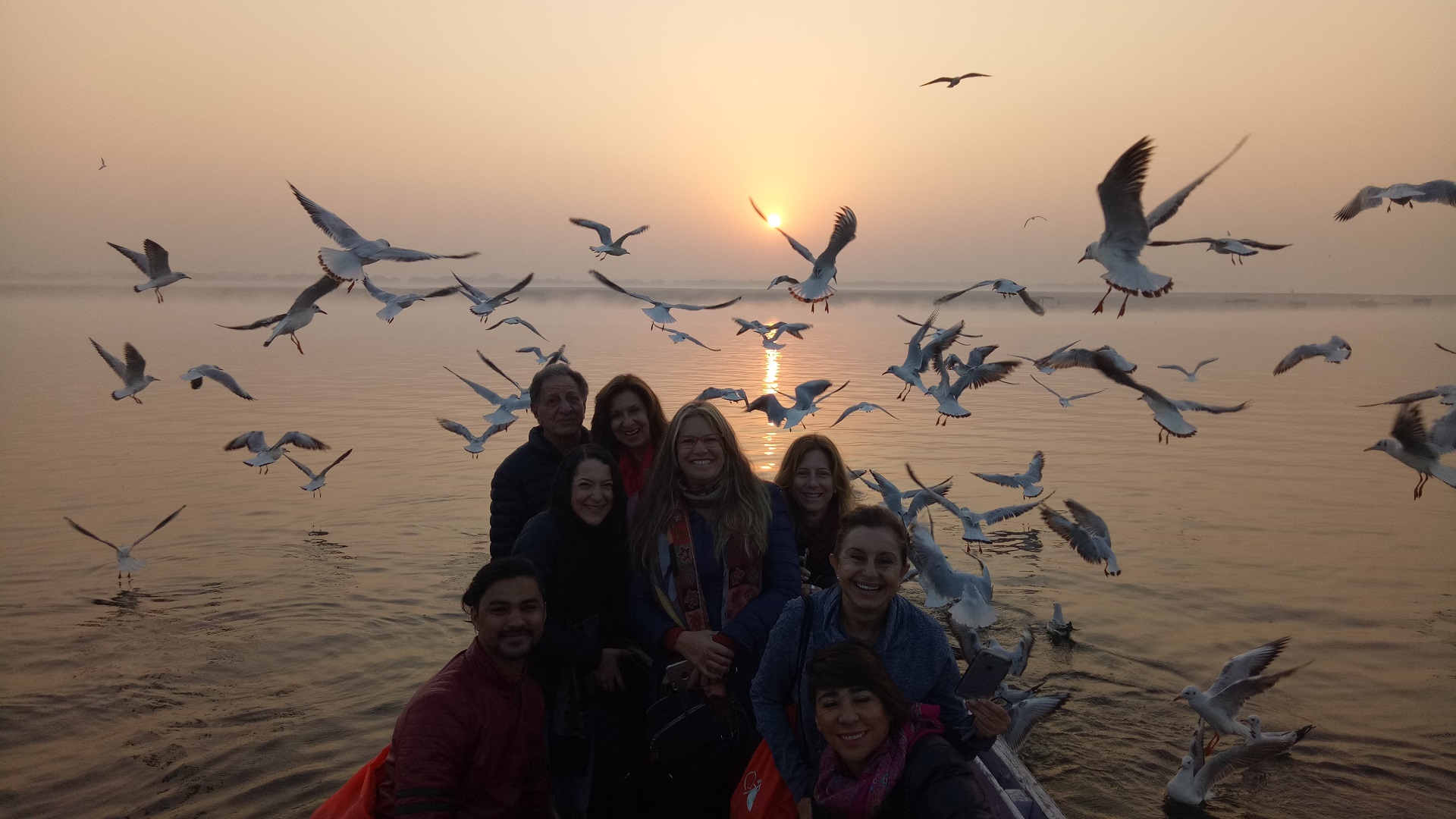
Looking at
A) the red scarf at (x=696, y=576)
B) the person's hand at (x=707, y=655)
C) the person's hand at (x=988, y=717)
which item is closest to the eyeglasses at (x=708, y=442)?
the red scarf at (x=696, y=576)

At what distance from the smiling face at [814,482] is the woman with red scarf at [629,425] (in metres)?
0.77

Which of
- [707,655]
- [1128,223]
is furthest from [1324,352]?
[707,655]

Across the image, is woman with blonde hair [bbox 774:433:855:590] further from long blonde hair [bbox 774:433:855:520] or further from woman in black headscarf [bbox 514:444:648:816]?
woman in black headscarf [bbox 514:444:648:816]

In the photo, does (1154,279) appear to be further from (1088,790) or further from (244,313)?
(244,313)

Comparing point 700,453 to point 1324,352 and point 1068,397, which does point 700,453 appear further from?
point 1068,397

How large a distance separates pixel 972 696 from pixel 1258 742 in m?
3.30

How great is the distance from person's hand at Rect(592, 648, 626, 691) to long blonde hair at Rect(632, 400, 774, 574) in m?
0.40

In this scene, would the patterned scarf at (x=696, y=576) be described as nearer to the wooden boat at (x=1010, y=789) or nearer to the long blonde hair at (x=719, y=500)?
the long blonde hair at (x=719, y=500)

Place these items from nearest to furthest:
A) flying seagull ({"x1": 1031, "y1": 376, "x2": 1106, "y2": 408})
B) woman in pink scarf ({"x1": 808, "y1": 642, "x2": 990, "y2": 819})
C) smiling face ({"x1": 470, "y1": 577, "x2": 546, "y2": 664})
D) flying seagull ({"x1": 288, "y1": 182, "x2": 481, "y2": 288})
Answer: woman in pink scarf ({"x1": 808, "y1": 642, "x2": 990, "y2": 819}) < smiling face ({"x1": 470, "y1": 577, "x2": 546, "y2": 664}) < flying seagull ({"x1": 288, "y1": 182, "x2": 481, "y2": 288}) < flying seagull ({"x1": 1031, "y1": 376, "x2": 1106, "y2": 408})

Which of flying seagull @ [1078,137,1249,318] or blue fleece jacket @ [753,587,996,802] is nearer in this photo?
blue fleece jacket @ [753,587,996,802]

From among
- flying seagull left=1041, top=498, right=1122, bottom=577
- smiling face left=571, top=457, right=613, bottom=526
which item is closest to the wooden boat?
smiling face left=571, top=457, right=613, bottom=526

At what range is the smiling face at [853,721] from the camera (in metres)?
3.16

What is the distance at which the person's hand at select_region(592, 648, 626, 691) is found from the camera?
3.92 m

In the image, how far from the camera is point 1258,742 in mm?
5492
